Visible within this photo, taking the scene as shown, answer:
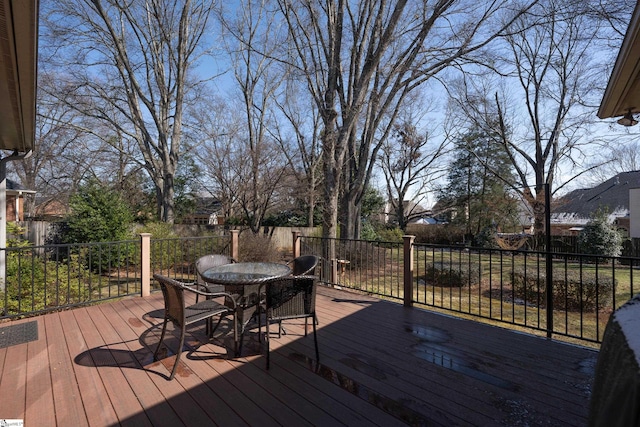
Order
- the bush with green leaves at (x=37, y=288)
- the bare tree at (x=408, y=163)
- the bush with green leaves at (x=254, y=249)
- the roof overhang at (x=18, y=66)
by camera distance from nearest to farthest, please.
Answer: the roof overhang at (x=18, y=66)
the bush with green leaves at (x=37, y=288)
the bush with green leaves at (x=254, y=249)
the bare tree at (x=408, y=163)

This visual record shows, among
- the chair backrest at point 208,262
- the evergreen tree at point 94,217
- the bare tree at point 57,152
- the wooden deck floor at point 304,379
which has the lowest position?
the wooden deck floor at point 304,379

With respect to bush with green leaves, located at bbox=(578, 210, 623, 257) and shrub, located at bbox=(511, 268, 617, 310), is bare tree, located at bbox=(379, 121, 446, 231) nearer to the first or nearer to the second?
bush with green leaves, located at bbox=(578, 210, 623, 257)

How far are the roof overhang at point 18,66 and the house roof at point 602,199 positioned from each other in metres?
22.2

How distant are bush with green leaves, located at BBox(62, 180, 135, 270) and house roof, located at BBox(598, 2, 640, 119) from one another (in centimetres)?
932

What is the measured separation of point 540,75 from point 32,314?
1783 centimetres

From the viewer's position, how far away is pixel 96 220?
8.08 m

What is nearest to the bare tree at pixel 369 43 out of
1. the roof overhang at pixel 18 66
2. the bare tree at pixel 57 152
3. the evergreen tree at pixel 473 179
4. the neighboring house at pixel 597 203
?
the roof overhang at pixel 18 66

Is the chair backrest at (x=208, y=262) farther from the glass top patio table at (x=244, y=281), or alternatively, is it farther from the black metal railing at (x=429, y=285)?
the black metal railing at (x=429, y=285)

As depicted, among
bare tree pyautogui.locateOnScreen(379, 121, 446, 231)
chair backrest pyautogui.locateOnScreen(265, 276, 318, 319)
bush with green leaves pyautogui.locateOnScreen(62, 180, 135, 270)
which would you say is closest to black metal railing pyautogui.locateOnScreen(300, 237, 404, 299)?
chair backrest pyautogui.locateOnScreen(265, 276, 318, 319)

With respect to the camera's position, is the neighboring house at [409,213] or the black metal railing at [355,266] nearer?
the black metal railing at [355,266]

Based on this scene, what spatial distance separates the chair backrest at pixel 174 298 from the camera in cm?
232

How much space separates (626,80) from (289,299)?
132 inches

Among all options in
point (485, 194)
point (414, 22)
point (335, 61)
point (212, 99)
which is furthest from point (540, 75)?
point (212, 99)

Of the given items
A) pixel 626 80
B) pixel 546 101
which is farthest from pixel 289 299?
pixel 546 101
